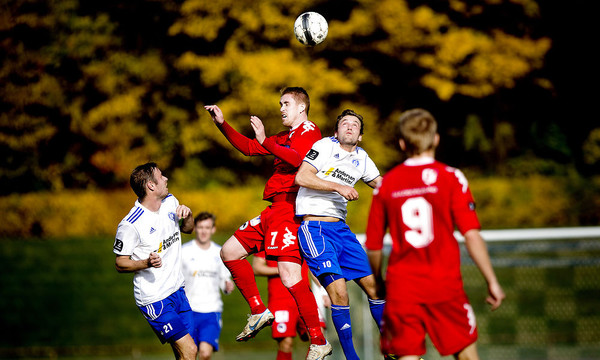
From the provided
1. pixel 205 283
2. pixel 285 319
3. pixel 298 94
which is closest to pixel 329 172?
pixel 298 94

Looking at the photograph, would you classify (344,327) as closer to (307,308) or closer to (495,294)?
(307,308)

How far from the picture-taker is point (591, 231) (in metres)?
12.6

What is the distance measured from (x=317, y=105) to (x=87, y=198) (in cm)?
614

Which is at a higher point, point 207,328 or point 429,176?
point 429,176

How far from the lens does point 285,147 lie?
6867mm

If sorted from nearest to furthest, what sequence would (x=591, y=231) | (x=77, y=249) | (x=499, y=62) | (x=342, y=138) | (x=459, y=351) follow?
(x=459, y=351), (x=342, y=138), (x=591, y=231), (x=77, y=249), (x=499, y=62)

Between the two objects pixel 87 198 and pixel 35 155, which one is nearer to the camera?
pixel 87 198

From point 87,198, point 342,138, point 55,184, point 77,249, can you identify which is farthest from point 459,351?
point 55,184

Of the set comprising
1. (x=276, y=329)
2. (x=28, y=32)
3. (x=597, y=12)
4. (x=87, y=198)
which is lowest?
(x=276, y=329)

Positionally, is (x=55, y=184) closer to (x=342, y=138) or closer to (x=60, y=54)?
Answer: (x=60, y=54)

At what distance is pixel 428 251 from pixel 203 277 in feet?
18.0

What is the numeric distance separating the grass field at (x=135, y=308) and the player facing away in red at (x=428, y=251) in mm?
10344

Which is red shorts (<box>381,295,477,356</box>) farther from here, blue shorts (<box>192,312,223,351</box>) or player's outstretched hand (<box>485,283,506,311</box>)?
blue shorts (<box>192,312,223,351</box>)

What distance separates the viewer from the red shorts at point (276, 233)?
6891 millimetres
